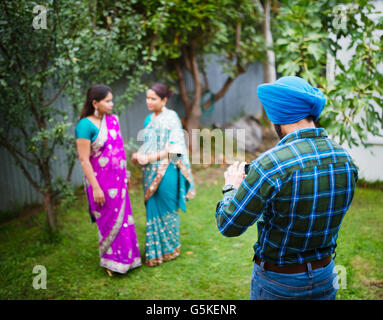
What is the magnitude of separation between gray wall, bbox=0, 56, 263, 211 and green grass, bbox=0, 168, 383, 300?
1.35 ft

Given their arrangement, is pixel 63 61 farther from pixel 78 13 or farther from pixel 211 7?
pixel 211 7

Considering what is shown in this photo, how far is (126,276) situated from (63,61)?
2.29m

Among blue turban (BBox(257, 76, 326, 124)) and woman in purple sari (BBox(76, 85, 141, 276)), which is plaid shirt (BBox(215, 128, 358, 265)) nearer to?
blue turban (BBox(257, 76, 326, 124))

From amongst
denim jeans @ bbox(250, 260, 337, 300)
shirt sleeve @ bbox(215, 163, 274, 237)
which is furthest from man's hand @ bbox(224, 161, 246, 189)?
denim jeans @ bbox(250, 260, 337, 300)

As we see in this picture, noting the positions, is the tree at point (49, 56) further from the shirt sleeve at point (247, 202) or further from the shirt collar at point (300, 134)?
the shirt collar at point (300, 134)

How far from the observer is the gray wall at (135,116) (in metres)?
5.12

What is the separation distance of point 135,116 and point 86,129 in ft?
13.7

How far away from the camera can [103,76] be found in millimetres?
4312

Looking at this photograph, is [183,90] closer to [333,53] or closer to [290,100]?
[333,53]

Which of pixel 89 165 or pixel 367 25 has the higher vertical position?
pixel 367 25

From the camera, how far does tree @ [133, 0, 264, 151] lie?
6.27 meters

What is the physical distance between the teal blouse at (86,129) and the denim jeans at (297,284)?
7.14ft

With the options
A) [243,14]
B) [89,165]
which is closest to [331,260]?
[89,165]

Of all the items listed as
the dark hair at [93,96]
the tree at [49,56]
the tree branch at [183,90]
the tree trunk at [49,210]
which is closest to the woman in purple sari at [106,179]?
the dark hair at [93,96]
